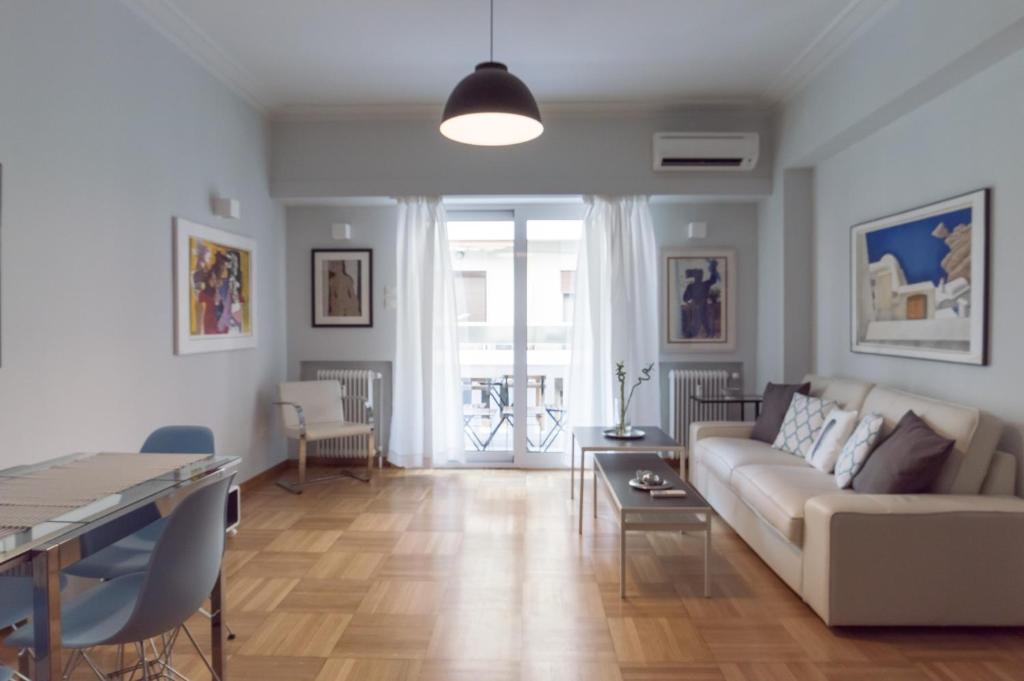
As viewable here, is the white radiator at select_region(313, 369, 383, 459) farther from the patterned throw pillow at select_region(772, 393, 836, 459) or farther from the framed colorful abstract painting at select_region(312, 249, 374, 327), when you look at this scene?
the patterned throw pillow at select_region(772, 393, 836, 459)

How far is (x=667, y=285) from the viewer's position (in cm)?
556

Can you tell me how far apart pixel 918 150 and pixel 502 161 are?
2.93 metres

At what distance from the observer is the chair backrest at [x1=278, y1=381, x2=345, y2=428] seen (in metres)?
5.21

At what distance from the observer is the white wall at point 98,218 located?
2732 mm

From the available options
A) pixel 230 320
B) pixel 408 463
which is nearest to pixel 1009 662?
pixel 408 463

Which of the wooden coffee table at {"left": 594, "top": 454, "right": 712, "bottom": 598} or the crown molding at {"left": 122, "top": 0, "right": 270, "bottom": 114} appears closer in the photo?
the wooden coffee table at {"left": 594, "top": 454, "right": 712, "bottom": 598}

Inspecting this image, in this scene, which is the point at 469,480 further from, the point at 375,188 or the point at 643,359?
the point at 375,188

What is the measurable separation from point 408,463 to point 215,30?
11.6 feet

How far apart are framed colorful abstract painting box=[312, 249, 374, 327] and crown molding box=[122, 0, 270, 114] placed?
4.63 feet

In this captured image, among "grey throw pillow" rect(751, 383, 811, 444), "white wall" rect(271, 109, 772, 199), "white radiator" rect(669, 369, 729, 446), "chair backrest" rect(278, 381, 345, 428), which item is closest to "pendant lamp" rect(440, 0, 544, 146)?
"white wall" rect(271, 109, 772, 199)

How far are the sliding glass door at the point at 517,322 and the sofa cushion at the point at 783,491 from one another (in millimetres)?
2301

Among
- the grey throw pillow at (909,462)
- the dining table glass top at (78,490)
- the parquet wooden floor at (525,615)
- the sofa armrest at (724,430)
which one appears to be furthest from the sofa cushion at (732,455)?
the dining table glass top at (78,490)

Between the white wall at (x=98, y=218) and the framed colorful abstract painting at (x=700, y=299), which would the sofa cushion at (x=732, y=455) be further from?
the white wall at (x=98, y=218)

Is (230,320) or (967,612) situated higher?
(230,320)
